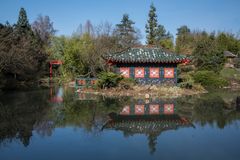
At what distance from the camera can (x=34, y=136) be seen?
8.41 meters

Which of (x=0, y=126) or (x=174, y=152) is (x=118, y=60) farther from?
(x=174, y=152)

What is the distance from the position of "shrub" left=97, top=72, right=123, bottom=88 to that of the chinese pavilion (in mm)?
2462

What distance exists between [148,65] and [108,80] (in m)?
4.58

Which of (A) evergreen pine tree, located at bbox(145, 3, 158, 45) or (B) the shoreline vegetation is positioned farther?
(A) evergreen pine tree, located at bbox(145, 3, 158, 45)

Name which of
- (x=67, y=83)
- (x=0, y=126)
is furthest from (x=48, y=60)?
(x=0, y=126)

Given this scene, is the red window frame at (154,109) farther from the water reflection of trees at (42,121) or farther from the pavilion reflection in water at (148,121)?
the water reflection of trees at (42,121)

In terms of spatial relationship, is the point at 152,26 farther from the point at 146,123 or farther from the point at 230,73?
the point at 146,123

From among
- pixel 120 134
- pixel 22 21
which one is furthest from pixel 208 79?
pixel 22 21

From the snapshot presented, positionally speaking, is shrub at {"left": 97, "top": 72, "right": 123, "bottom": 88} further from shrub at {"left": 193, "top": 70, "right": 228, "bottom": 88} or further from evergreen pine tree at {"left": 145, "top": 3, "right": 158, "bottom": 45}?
evergreen pine tree at {"left": 145, "top": 3, "right": 158, "bottom": 45}

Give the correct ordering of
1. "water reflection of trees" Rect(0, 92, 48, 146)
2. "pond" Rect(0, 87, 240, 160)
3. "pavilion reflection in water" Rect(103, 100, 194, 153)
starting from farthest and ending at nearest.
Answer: "pavilion reflection in water" Rect(103, 100, 194, 153), "water reflection of trees" Rect(0, 92, 48, 146), "pond" Rect(0, 87, 240, 160)

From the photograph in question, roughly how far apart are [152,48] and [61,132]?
18119 millimetres

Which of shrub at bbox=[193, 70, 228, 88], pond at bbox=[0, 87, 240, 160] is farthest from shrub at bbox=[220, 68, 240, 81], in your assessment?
pond at bbox=[0, 87, 240, 160]

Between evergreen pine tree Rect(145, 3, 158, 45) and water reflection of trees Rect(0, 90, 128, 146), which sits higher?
evergreen pine tree Rect(145, 3, 158, 45)

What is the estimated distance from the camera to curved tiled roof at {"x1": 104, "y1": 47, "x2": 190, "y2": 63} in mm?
23750
